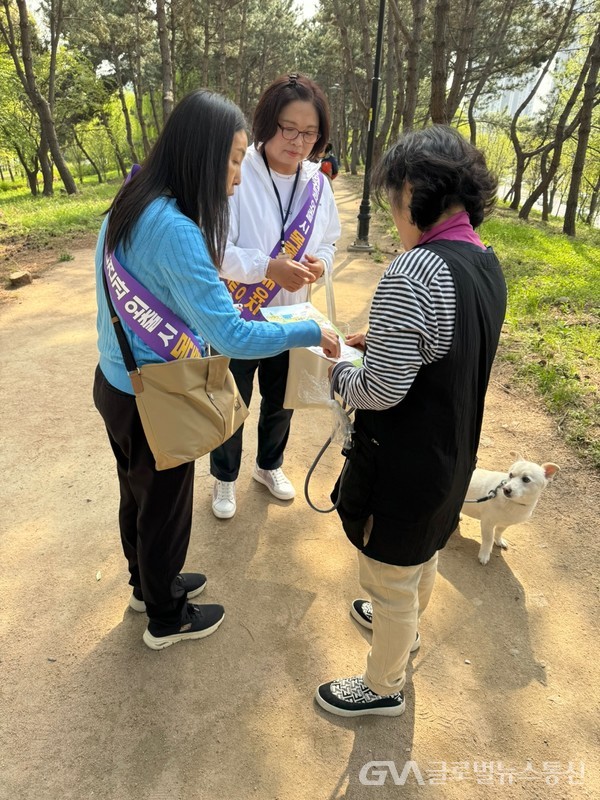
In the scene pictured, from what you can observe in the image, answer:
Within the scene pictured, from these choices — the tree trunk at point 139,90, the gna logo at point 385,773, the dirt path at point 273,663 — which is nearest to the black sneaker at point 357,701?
the dirt path at point 273,663

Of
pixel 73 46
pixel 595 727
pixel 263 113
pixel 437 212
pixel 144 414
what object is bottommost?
pixel 595 727

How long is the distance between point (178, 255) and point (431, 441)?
0.93 meters

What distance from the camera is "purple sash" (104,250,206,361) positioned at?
159 cm

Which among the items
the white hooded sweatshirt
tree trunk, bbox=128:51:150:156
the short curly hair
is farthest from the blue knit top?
tree trunk, bbox=128:51:150:156

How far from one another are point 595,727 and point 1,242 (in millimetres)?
10659

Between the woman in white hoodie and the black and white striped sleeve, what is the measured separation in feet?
3.32

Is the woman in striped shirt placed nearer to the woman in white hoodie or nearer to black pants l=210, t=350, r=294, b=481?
the woman in white hoodie

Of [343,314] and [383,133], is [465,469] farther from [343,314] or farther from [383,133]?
[383,133]

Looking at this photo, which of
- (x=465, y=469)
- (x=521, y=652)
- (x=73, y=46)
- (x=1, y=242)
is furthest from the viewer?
(x=73, y=46)

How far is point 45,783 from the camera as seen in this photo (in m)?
1.80

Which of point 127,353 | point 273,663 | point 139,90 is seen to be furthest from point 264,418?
point 139,90

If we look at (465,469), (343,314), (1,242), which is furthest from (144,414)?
(1,242)

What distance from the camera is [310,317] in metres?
2.12

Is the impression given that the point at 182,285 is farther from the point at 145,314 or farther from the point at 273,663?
the point at 273,663
